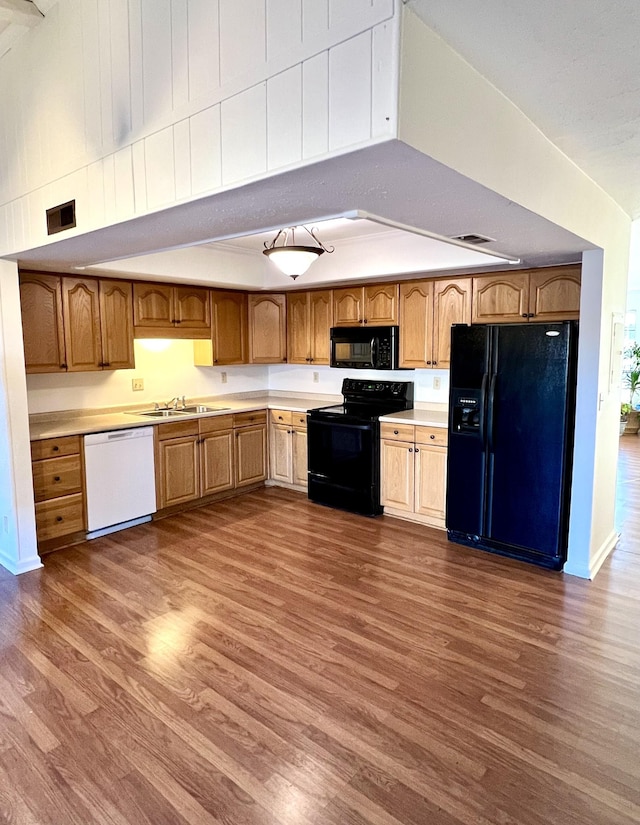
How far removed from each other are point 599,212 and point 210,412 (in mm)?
3437

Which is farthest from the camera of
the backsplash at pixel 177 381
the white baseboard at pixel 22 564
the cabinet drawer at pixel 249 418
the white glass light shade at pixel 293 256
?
the cabinet drawer at pixel 249 418

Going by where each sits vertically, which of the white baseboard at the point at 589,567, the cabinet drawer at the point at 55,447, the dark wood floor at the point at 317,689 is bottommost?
the dark wood floor at the point at 317,689

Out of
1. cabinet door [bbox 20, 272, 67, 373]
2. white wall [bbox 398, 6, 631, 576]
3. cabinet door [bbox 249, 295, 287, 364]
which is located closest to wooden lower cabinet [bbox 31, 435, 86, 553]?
cabinet door [bbox 20, 272, 67, 373]

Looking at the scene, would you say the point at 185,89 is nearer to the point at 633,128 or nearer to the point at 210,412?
the point at 633,128

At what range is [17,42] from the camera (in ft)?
9.28

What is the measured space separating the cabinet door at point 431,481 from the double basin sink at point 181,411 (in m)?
1.97

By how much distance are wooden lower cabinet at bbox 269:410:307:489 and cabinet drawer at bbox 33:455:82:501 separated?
2.03 meters

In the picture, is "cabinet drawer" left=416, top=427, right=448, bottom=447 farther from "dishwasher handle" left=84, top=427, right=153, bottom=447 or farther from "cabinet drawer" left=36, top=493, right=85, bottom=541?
"cabinet drawer" left=36, top=493, right=85, bottom=541

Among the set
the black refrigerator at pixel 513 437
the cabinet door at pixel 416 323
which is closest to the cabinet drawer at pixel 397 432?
the black refrigerator at pixel 513 437

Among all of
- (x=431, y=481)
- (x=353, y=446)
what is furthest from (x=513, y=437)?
(x=353, y=446)

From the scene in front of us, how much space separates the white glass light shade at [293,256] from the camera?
133 inches

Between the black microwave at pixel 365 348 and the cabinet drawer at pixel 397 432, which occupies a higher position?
the black microwave at pixel 365 348

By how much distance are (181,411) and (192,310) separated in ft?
3.16

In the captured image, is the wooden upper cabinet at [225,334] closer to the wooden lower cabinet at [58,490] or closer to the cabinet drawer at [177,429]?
the cabinet drawer at [177,429]
